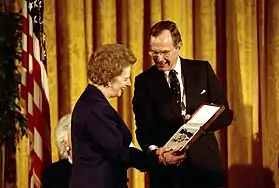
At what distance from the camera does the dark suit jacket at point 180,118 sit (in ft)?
11.0

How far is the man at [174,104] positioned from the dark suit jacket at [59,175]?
41 centimetres

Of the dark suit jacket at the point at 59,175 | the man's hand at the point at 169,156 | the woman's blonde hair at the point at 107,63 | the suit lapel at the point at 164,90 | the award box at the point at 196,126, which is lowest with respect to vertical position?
the dark suit jacket at the point at 59,175

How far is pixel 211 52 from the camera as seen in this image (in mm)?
4484

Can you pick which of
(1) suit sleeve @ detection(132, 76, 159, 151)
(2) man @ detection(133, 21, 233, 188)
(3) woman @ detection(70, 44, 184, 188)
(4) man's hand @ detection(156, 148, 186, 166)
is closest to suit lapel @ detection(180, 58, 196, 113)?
(2) man @ detection(133, 21, 233, 188)

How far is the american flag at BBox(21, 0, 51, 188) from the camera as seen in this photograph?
384cm

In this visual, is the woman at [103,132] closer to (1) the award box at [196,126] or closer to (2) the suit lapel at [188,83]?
(1) the award box at [196,126]

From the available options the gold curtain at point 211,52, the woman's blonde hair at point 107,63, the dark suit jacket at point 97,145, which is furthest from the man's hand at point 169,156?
the gold curtain at point 211,52

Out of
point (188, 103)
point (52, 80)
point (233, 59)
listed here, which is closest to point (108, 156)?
point (188, 103)

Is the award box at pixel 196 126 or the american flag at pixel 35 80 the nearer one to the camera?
the award box at pixel 196 126

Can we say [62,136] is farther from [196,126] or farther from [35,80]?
[196,126]

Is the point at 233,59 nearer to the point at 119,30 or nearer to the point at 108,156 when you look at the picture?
the point at 119,30

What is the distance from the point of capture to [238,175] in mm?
4582

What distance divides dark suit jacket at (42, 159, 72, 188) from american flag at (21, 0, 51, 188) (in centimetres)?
→ 44

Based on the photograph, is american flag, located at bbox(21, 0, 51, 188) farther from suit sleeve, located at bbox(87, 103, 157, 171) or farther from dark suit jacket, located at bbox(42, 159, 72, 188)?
suit sleeve, located at bbox(87, 103, 157, 171)
